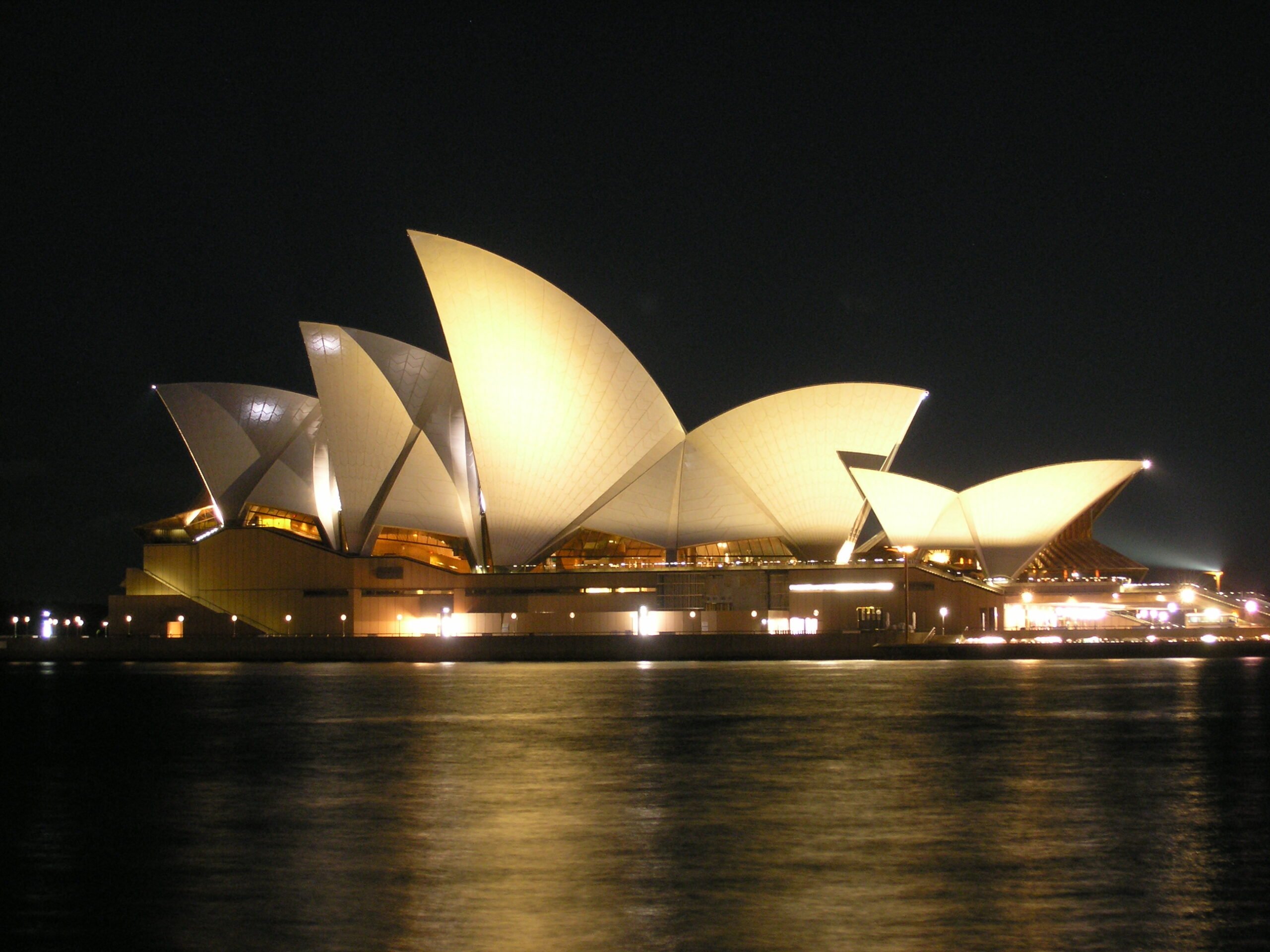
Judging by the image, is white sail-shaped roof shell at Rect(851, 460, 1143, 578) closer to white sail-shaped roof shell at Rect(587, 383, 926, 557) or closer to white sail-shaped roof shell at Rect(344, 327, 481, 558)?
white sail-shaped roof shell at Rect(587, 383, 926, 557)

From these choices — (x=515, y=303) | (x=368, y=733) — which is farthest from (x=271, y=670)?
(x=368, y=733)

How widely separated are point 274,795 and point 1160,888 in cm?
947

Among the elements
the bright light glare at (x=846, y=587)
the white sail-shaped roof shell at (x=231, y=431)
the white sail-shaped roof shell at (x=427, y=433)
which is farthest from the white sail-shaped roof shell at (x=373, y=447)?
the bright light glare at (x=846, y=587)

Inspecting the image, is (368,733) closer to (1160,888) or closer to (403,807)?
(403,807)

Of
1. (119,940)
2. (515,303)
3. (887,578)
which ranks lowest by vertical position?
(119,940)

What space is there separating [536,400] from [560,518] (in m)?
6.12

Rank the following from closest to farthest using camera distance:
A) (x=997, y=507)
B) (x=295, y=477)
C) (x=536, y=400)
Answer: (x=536, y=400) → (x=295, y=477) → (x=997, y=507)

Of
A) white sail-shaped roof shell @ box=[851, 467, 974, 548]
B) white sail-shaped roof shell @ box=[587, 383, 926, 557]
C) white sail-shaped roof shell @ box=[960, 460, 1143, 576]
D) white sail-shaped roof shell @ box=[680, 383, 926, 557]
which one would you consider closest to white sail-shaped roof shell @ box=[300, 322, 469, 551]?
white sail-shaped roof shell @ box=[587, 383, 926, 557]

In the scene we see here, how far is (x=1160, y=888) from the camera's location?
30.9ft

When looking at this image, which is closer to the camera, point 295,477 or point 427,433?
point 427,433

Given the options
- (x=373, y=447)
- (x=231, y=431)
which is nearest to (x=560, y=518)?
(x=373, y=447)

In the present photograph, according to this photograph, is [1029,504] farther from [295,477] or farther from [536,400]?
[295,477]

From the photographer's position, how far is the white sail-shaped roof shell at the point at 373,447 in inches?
1804

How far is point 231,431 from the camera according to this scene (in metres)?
51.1
